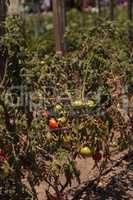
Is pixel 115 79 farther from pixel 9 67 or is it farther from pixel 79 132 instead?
pixel 9 67

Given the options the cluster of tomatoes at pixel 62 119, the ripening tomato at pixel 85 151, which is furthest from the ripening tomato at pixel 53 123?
the ripening tomato at pixel 85 151

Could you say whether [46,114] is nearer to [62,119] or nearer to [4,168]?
[62,119]

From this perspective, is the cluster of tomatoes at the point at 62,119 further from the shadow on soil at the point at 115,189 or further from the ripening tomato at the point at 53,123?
the shadow on soil at the point at 115,189

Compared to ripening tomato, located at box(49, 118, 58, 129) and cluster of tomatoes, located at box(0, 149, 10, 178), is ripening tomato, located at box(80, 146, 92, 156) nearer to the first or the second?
ripening tomato, located at box(49, 118, 58, 129)

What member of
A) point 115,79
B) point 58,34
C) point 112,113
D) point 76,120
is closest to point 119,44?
point 115,79

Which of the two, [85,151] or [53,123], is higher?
[53,123]

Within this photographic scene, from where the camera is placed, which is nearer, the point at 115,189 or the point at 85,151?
the point at 85,151

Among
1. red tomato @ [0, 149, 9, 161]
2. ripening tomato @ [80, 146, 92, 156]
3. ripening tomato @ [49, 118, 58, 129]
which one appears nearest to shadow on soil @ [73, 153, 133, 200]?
ripening tomato @ [80, 146, 92, 156]

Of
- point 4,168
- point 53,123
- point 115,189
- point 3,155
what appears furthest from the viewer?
point 115,189

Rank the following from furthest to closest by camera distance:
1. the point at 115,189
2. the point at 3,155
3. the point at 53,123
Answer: the point at 115,189, the point at 53,123, the point at 3,155

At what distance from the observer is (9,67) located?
3586 millimetres

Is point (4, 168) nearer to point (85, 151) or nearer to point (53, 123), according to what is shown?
point (53, 123)

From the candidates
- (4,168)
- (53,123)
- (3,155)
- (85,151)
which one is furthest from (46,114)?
(4,168)

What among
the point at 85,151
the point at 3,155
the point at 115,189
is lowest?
the point at 115,189
